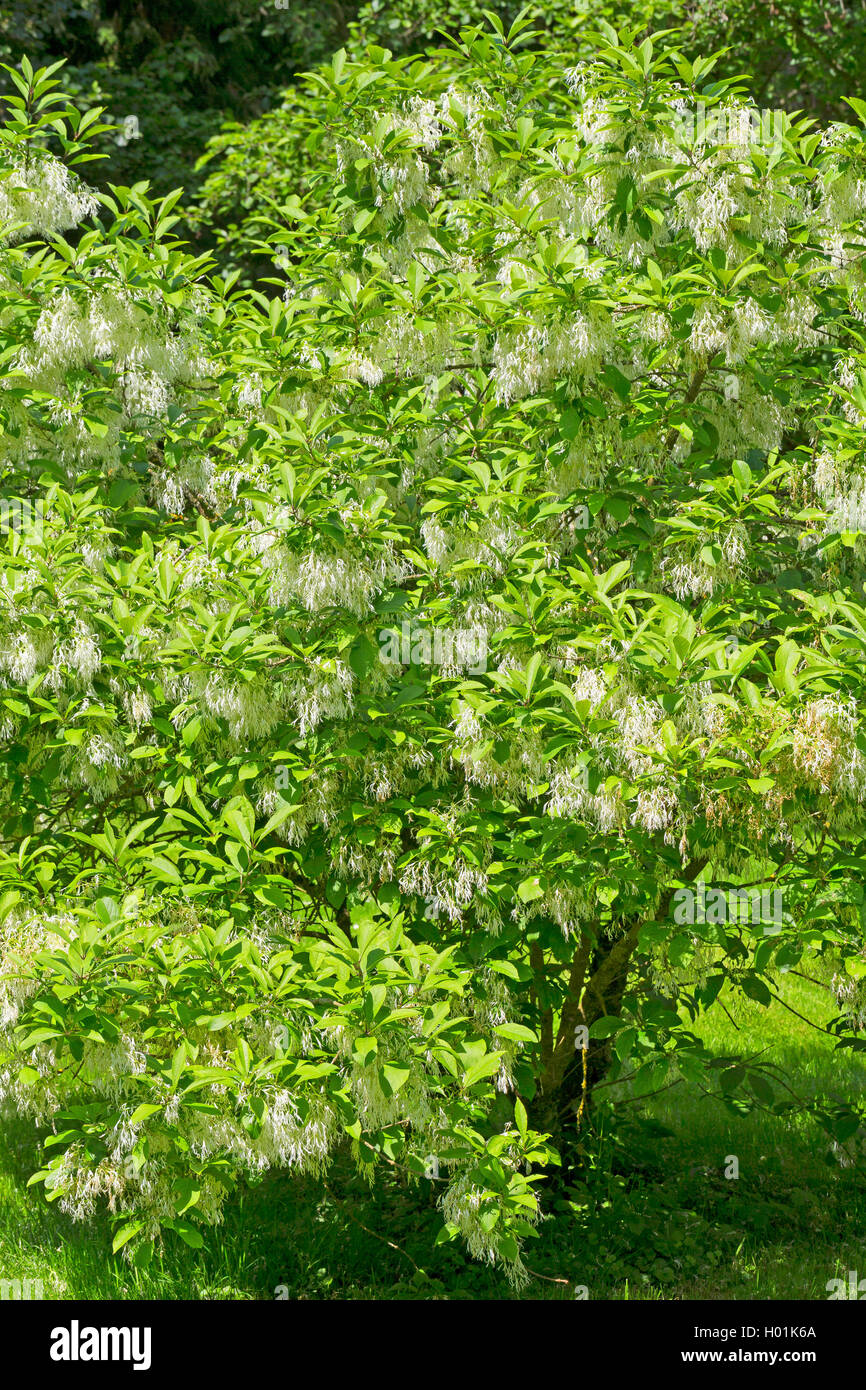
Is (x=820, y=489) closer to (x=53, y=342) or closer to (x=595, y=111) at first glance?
(x=595, y=111)

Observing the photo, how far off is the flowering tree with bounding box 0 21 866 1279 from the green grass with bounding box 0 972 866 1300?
85cm

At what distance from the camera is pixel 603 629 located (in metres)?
3.71

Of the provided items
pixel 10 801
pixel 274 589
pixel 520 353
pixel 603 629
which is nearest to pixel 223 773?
pixel 274 589

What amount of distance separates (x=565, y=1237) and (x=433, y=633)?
264cm

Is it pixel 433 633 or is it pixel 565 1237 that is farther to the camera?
pixel 565 1237

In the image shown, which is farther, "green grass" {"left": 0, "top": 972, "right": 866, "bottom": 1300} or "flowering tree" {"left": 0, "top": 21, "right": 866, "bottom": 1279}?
"green grass" {"left": 0, "top": 972, "right": 866, "bottom": 1300}

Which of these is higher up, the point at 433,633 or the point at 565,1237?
the point at 433,633

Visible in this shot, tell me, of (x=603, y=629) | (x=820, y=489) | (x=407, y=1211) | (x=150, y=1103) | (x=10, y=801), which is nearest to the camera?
(x=150, y=1103)

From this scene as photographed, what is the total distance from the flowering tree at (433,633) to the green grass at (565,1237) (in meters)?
0.85

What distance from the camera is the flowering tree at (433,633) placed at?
11.3 feet

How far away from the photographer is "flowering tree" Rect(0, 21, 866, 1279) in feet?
11.3

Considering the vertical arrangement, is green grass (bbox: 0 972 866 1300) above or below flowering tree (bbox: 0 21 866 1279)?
below

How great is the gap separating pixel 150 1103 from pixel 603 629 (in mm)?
Result: 1701

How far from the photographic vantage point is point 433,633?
3916mm
